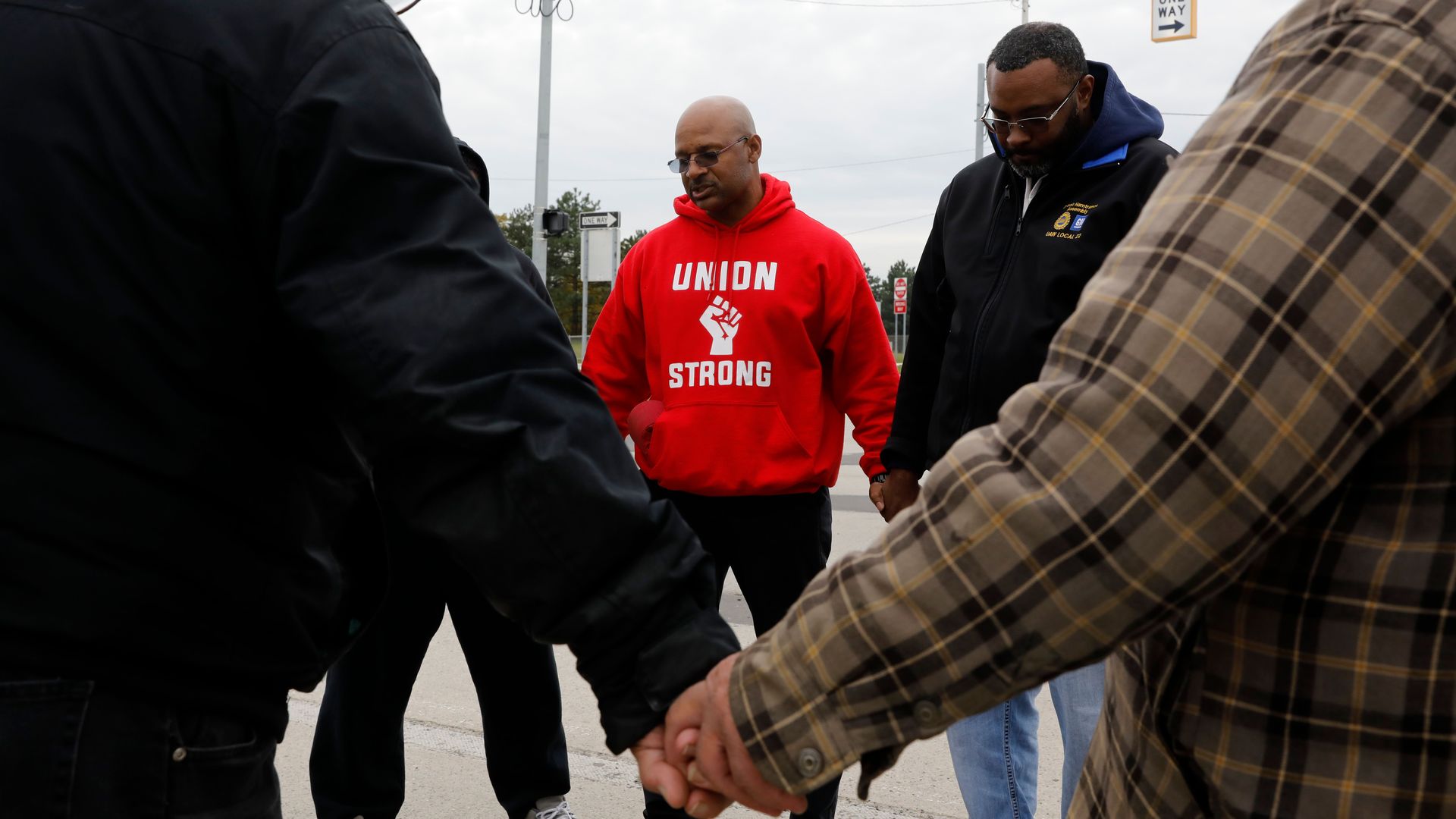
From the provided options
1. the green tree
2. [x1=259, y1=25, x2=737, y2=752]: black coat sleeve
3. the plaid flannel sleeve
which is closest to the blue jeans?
[x1=259, y1=25, x2=737, y2=752]: black coat sleeve

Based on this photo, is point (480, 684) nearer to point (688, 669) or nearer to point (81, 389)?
point (688, 669)

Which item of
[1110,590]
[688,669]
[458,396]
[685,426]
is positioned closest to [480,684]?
[685,426]

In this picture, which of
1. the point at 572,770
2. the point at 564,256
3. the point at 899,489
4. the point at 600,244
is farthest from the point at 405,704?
the point at 564,256

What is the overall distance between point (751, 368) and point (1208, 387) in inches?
102

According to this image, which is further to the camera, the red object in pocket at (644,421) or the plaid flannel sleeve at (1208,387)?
the red object in pocket at (644,421)

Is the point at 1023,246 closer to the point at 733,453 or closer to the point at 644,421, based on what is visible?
the point at 733,453

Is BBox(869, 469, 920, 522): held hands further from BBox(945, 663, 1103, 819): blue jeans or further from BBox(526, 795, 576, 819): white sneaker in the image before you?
BBox(526, 795, 576, 819): white sneaker

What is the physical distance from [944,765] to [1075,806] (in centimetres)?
246

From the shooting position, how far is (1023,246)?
2834mm

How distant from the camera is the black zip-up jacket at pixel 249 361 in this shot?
131cm

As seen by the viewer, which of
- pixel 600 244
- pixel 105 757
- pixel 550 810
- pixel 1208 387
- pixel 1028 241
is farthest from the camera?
pixel 600 244

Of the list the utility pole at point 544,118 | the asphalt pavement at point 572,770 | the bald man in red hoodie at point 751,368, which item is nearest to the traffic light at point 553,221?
the utility pole at point 544,118

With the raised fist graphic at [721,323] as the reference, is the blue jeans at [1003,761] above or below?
below

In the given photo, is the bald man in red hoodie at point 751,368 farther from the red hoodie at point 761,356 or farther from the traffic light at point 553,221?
the traffic light at point 553,221
